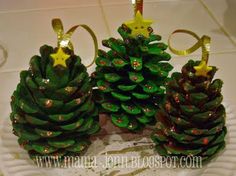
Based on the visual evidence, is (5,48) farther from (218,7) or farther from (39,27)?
(218,7)

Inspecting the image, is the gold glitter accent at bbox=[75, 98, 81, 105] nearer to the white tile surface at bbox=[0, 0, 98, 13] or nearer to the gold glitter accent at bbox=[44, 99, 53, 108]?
the gold glitter accent at bbox=[44, 99, 53, 108]

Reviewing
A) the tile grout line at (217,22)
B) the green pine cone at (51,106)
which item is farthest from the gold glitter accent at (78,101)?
the tile grout line at (217,22)

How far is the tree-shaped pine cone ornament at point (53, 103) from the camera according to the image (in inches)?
15.8

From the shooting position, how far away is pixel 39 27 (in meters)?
0.73

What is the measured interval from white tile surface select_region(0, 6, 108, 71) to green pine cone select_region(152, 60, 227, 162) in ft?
0.81

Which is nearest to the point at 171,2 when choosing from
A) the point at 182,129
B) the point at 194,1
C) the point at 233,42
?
the point at 194,1

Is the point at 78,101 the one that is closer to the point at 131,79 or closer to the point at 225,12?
the point at 131,79

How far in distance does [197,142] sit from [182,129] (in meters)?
0.02

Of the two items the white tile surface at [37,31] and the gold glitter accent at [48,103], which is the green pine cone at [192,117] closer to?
the gold glitter accent at [48,103]

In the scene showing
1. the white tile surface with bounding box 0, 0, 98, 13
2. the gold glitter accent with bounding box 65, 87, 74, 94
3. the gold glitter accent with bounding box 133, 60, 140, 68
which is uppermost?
the white tile surface with bounding box 0, 0, 98, 13

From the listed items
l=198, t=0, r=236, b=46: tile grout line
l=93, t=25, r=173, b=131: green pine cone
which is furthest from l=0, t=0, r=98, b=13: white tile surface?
l=93, t=25, r=173, b=131: green pine cone

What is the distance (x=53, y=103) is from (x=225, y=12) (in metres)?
0.47

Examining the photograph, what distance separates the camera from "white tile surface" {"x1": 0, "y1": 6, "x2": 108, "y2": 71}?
67 cm

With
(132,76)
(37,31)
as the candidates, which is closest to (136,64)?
(132,76)
